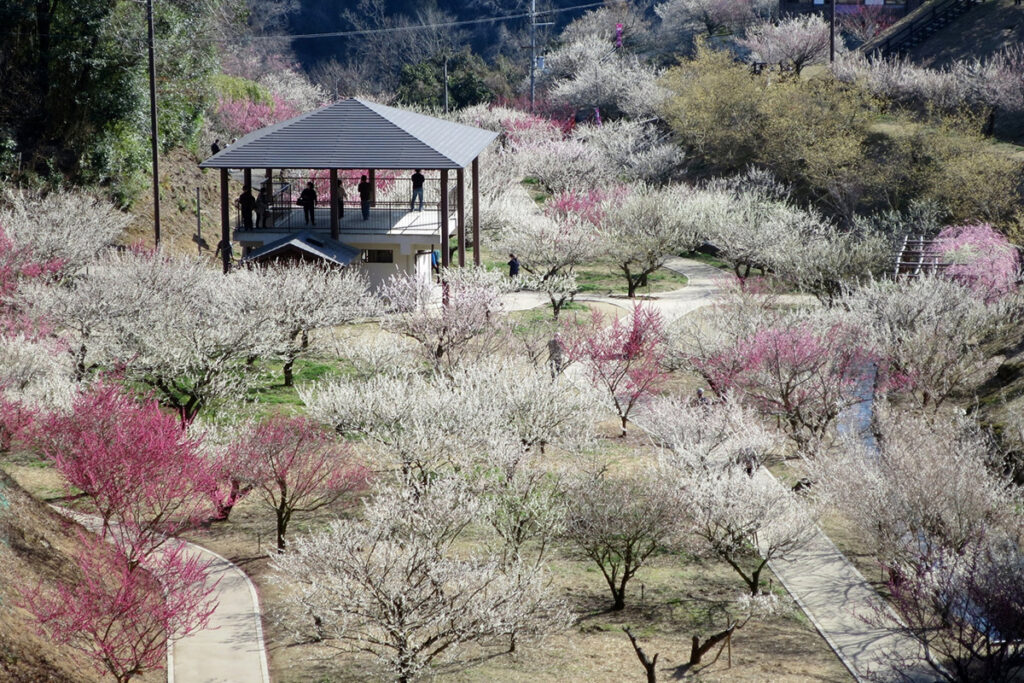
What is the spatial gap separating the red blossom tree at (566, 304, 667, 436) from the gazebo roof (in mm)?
8816

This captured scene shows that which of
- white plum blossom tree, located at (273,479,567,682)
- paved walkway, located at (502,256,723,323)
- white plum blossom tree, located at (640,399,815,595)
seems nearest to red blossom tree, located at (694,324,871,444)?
white plum blossom tree, located at (640,399,815,595)

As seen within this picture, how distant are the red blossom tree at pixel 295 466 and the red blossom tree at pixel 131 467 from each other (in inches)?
34.5

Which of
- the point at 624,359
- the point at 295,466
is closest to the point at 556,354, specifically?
the point at 624,359

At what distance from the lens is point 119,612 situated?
1445 centimetres

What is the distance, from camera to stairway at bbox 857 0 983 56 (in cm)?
6462

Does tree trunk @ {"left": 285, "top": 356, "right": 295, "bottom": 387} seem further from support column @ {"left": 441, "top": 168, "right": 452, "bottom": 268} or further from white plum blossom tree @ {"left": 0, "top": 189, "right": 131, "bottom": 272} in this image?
white plum blossom tree @ {"left": 0, "top": 189, "right": 131, "bottom": 272}

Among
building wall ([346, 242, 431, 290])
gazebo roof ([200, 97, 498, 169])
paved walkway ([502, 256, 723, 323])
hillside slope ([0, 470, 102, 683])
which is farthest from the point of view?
paved walkway ([502, 256, 723, 323])

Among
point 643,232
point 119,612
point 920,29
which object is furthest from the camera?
point 920,29

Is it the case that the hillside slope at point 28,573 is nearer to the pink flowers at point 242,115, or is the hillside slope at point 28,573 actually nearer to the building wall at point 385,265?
the building wall at point 385,265

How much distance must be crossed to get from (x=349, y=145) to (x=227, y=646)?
2275 cm

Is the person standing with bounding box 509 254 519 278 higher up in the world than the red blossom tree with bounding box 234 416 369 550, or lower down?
higher up

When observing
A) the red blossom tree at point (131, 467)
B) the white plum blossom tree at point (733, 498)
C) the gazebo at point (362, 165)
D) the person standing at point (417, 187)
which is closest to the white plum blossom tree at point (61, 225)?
the gazebo at point (362, 165)

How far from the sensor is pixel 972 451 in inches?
731

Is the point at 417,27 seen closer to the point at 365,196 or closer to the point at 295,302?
the point at 365,196
